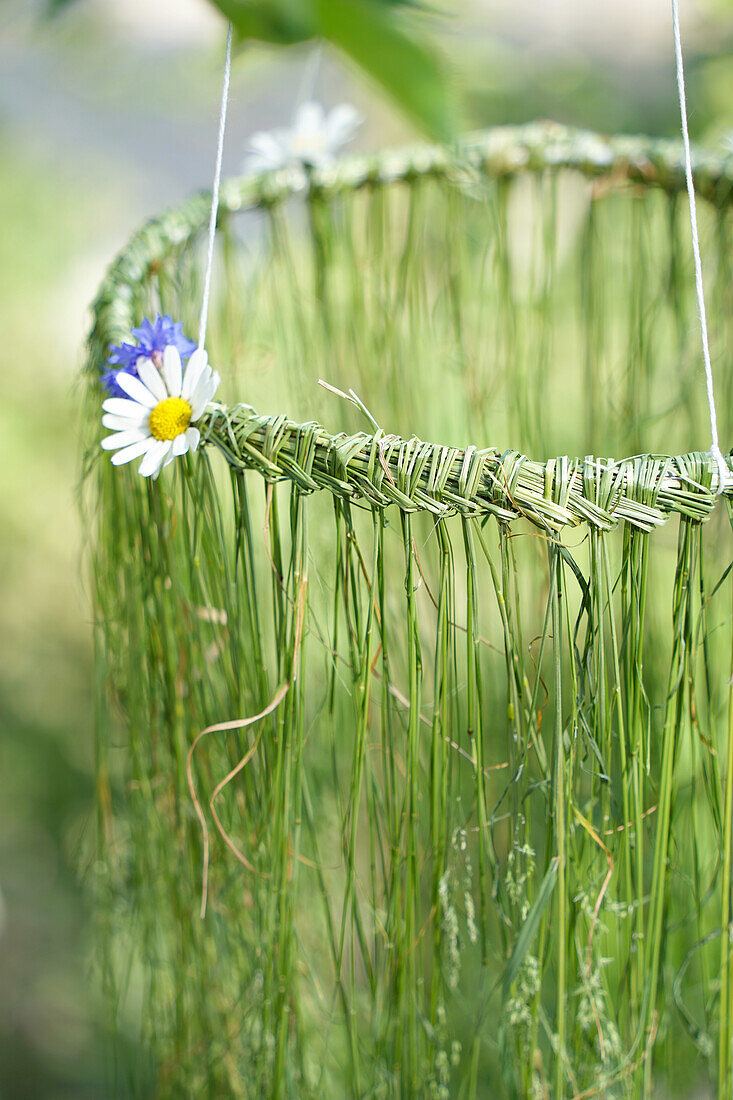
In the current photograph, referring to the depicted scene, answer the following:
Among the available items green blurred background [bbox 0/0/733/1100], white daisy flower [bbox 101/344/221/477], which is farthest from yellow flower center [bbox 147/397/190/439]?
green blurred background [bbox 0/0/733/1100]

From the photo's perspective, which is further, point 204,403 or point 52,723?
point 52,723

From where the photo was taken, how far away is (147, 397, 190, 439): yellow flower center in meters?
0.31

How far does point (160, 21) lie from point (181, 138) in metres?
0.16

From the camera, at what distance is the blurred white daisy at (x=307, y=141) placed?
0.58 meters

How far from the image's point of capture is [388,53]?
0.23 meters

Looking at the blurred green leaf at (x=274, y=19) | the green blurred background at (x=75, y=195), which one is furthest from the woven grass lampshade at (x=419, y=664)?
the green blurred background at (x=75, y=195)

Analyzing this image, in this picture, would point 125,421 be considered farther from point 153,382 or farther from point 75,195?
point 75,195

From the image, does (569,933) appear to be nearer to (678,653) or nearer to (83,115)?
(678,653)

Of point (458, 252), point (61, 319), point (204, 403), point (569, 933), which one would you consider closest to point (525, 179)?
point (458, 252)

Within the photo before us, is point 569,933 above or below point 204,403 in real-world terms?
below

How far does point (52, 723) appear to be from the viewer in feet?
3.46

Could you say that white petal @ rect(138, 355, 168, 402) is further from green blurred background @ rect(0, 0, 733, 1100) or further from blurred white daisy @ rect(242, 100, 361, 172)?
green blurred background @ rect(0, 0, 733, 1100)

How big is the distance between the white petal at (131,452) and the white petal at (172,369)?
0.08 ft

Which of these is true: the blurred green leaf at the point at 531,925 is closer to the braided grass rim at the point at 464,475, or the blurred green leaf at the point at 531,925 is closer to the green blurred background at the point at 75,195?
the braided grass rim at the point at 464,475
